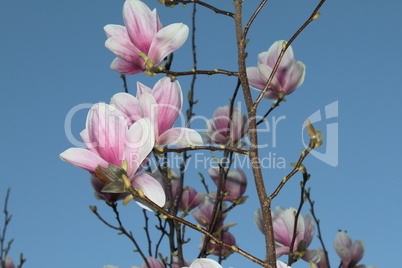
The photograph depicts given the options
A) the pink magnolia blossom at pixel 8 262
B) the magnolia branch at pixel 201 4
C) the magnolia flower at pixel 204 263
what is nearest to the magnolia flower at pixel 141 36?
the magnolia branch at pixel 201 4

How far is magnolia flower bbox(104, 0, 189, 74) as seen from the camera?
1.34 m

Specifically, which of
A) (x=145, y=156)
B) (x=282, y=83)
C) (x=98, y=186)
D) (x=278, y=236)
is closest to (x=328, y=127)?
(x=282, y=83)

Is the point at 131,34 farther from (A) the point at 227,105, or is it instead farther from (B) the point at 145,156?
(A) the point at 227,105

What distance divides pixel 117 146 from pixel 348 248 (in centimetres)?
142

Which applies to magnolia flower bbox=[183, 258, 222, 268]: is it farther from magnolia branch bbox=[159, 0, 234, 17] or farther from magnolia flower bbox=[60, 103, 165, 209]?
magnolia branch bbox=[159, 0, 234, 17]

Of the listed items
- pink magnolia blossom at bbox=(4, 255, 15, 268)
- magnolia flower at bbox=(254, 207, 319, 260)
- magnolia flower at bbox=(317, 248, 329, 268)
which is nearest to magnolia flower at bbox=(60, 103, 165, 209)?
magnolia flower at bbox=(254, 207, 319, 260)

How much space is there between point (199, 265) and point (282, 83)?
119 centimetres

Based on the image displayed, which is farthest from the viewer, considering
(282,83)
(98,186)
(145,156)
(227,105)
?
(227,105)

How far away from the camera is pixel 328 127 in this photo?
1.75m

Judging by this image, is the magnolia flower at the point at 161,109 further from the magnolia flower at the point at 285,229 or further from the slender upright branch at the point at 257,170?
the magnolia flower at the point at 285,229

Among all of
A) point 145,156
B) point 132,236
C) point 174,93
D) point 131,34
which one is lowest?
point 132,236

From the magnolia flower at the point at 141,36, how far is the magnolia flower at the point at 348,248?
3.87 ft

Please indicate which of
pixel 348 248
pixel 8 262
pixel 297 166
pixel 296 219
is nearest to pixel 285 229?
pixel 296 219

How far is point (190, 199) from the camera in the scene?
84.4 inches
